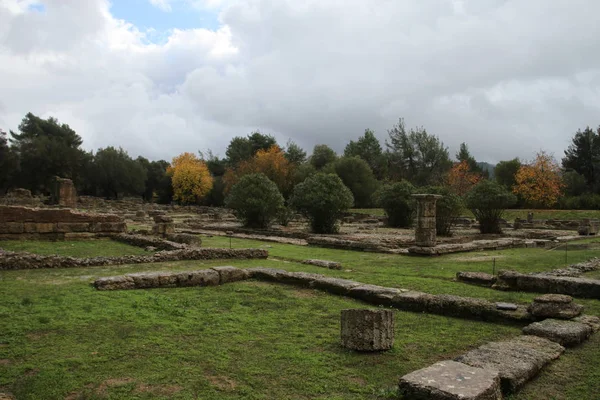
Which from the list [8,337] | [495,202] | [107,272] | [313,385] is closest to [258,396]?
[313,385]

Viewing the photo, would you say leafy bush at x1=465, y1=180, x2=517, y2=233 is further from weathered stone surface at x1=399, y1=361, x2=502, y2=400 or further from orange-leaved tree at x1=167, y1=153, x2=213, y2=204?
orange-leaved tree at x1=167, y1=153, x2=213, y2=204

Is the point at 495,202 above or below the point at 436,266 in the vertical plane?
above

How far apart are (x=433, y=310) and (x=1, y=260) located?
9137mm

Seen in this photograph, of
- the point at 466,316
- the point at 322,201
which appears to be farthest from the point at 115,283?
Result: the point at 322,201

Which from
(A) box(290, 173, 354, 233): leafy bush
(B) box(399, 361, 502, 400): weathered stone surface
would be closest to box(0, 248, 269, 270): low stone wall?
(A) box(290, 173, 354, 233): leafy bush

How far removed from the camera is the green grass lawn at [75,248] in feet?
43.4

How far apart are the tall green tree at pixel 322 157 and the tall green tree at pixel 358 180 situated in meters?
9.52

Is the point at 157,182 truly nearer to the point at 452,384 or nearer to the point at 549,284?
the point at 549,284

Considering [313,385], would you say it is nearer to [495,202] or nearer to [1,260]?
[1,260]

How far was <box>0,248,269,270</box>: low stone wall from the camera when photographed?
10305 mm

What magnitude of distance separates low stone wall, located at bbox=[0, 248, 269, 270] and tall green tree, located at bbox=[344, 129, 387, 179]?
169 ft

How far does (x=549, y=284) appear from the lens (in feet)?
27.2

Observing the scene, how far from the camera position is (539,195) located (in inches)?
1706

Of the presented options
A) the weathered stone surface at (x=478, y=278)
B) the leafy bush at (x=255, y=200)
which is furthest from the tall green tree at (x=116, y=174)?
the weathered stone surface at (x=478, y=278)
